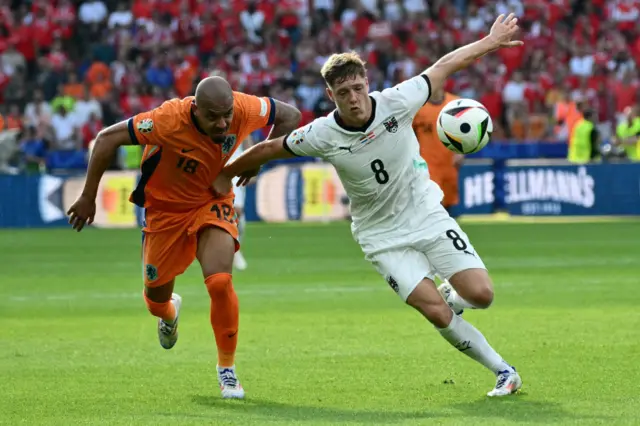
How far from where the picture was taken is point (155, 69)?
1201 inches

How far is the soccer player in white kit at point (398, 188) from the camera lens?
8.05 m

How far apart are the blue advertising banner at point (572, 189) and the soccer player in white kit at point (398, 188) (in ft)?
54.7

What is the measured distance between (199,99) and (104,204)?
17.1 meters

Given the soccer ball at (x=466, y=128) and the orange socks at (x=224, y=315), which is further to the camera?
the soccer ball at (x=466, y=128)

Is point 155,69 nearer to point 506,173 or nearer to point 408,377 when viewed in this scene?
point 506,173

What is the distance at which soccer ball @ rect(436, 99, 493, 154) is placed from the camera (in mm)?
9188

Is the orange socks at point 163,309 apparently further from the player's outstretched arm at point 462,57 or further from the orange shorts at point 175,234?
the player's outstretched arm at point 462,57

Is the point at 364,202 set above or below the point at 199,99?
below

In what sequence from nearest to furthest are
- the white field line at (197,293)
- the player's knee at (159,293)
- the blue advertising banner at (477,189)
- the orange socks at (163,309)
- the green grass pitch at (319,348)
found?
the green grass pitch at (319,348)
the player's knee at (159,293)
the orange socks at (163,309)
the white field line at (197,293)
the blue advertising banner at (477,189)

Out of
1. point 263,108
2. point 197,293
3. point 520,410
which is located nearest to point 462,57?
point 263,108

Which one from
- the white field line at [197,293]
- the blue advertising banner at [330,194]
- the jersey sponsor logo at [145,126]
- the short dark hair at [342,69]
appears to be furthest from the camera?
the blue advertising banner at [330,194]

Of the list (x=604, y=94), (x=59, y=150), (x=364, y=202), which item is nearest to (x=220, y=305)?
(x=364, y=202)

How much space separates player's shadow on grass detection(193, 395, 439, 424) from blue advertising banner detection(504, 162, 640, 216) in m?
17.6

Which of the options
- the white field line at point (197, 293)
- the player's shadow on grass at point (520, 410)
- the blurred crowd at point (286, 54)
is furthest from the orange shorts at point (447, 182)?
the blurred crowd at point (286, 54)
